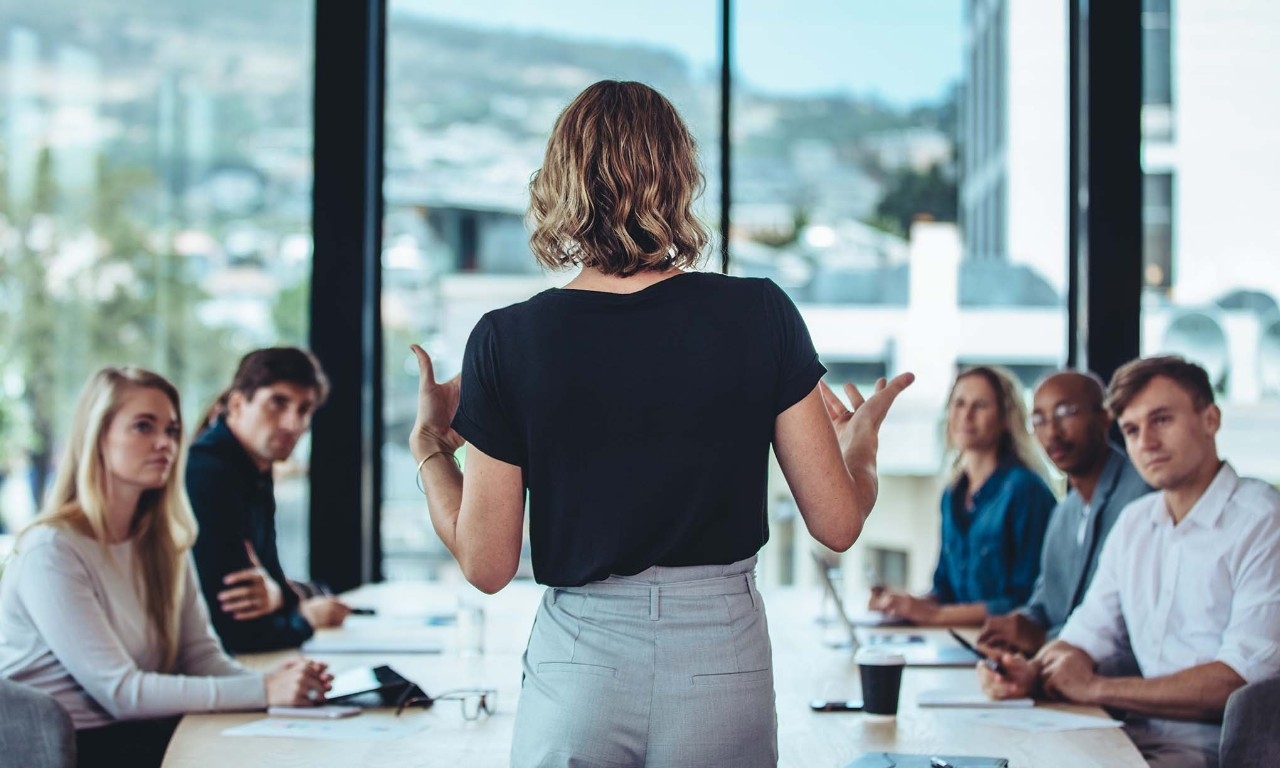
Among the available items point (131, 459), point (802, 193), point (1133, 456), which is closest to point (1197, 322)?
point (802, 193)

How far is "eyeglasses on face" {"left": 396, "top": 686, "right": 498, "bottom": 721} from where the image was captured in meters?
2.44

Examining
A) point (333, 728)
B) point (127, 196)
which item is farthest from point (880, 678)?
point (127, 196)

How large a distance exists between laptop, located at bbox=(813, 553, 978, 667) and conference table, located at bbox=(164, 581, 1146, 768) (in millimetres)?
43

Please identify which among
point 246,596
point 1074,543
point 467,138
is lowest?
point 246,596

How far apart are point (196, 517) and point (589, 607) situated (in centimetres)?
191

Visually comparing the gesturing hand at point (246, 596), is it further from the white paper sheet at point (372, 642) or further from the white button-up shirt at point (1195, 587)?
the white button-up shirt at point (1195, 587)

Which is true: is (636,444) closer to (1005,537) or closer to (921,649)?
(921,649)

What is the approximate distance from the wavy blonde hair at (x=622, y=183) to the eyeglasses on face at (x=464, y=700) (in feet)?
3.38

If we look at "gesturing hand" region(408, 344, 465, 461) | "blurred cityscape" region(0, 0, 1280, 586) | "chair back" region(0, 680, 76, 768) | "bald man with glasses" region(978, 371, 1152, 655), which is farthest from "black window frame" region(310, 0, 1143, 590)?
"gesturing hand" region(408, 344, 465, 461)

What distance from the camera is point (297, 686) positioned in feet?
8.15

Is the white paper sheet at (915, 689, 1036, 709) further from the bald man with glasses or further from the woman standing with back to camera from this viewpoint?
the woman standing with back to camera

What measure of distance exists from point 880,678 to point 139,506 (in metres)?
1.53

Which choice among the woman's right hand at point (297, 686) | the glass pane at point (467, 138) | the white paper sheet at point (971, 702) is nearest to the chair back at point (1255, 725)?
the white paper sheet at point (971, 702)

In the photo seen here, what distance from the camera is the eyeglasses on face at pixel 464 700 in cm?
244
